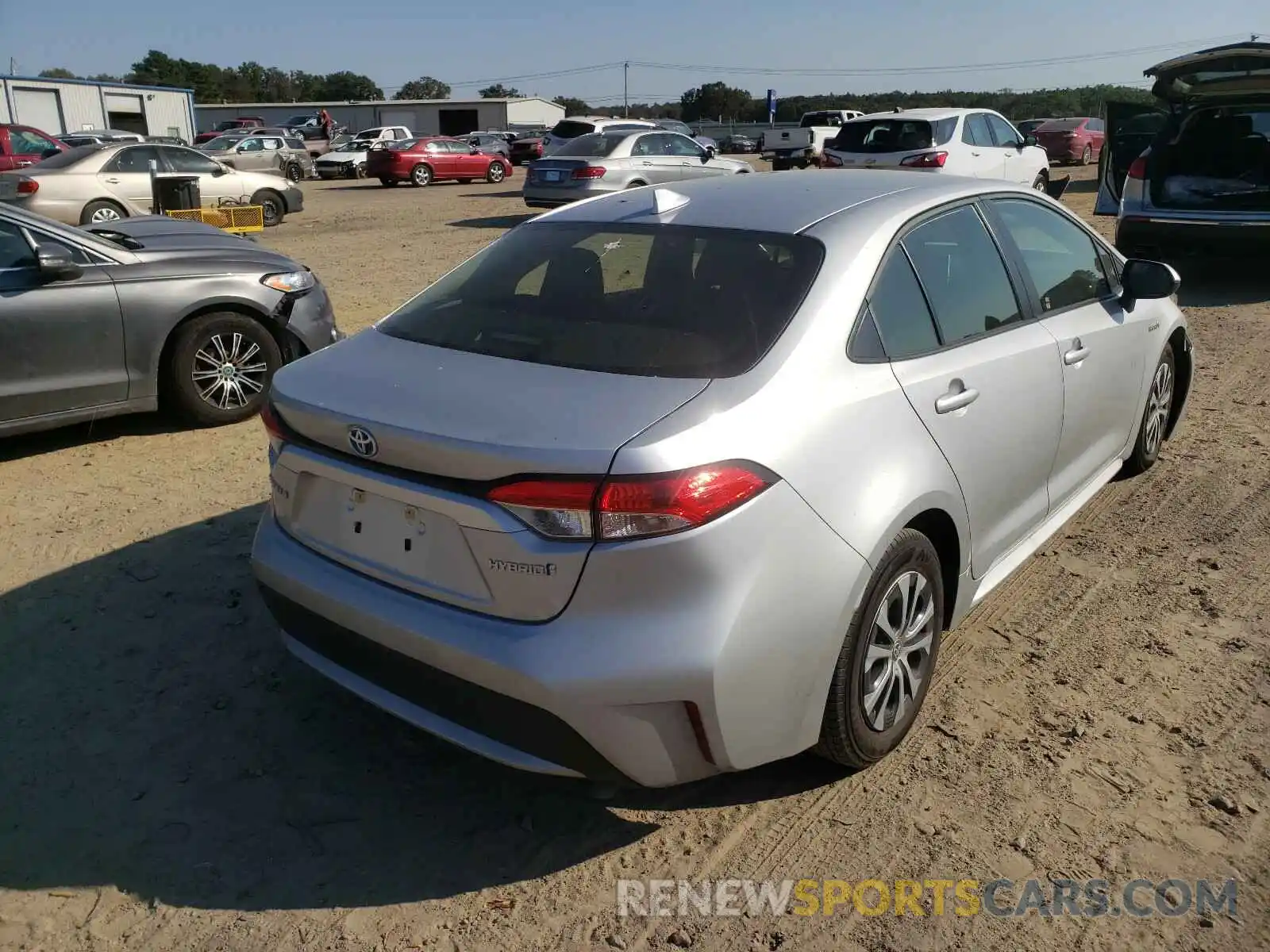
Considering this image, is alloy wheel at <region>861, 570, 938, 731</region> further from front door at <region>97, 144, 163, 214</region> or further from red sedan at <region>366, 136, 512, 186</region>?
red sedan at <region>366, 136, 512, 186</region>

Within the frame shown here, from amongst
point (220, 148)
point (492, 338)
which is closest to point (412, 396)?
point (492, 338)

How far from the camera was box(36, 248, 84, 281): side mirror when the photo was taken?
5.55 m

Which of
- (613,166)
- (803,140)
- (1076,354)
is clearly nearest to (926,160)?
(613,166)

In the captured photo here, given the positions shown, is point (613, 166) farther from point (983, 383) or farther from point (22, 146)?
point (22, 146)

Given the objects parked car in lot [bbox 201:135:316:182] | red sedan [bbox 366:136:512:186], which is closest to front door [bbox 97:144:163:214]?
parked car in lot [bbox 201:135:316:182]

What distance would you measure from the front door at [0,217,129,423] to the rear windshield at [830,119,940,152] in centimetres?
1129

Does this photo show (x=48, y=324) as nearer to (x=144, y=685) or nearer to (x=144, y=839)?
(x=144, y=685)

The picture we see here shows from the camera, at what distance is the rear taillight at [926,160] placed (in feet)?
45.9

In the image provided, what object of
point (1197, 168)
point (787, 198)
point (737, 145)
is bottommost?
point (737, 145)

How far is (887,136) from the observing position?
14539 millimetres

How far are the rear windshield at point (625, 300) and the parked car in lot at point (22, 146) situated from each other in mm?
22784

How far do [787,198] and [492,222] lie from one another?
1527 cm

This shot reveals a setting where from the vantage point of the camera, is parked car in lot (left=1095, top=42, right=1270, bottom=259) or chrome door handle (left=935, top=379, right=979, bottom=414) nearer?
chrome door handle (left=935, top=379, right=979, bottom=414)

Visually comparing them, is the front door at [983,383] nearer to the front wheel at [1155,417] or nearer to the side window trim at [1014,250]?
the side window trim at [1014,250]
